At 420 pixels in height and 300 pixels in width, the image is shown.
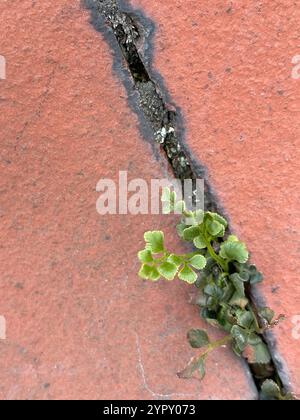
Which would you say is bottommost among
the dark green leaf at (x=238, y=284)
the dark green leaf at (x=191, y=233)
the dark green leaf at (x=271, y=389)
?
the dark green leaf at (x=271, y=389)

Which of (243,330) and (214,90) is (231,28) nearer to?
(214,90)

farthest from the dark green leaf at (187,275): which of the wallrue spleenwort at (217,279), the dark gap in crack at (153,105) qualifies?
the dark gap in crack at (153,105)

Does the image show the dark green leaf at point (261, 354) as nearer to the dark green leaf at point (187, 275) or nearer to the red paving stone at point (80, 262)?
the red paving stone at point (80, 262)

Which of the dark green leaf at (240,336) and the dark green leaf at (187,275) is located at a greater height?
the dark green leaf at (187,275)

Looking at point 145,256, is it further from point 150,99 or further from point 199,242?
point 150,99
